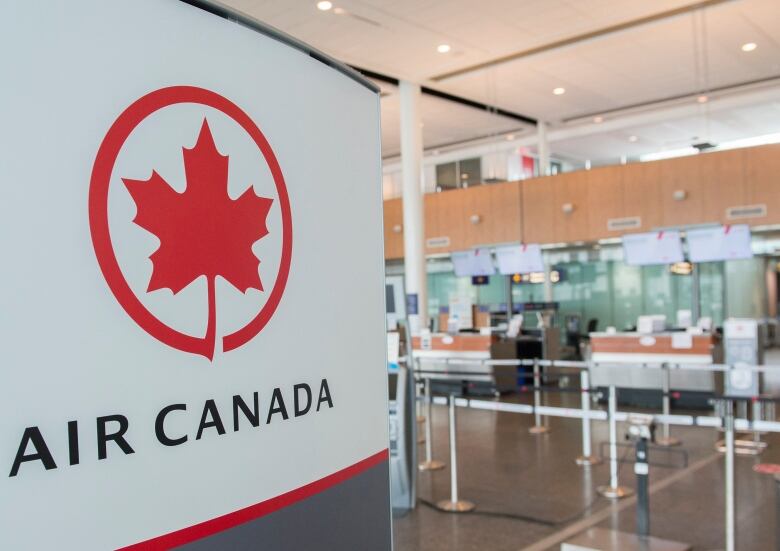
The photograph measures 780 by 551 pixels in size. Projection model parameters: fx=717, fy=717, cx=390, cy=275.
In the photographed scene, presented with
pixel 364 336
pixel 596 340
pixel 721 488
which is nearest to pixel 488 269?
pixel 596 340

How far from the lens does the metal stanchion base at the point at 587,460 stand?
6.67 m

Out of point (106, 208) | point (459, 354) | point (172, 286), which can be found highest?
point (106, 208)

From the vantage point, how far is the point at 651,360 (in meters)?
9.59

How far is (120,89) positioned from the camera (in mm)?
996

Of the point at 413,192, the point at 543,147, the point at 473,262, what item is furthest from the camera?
the point at 543,147

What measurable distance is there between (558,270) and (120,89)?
52.6 feet

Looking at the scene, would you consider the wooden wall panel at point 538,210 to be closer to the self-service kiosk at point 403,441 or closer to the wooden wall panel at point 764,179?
the wooden wall panel at point 764,179

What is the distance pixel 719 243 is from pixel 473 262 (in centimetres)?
434

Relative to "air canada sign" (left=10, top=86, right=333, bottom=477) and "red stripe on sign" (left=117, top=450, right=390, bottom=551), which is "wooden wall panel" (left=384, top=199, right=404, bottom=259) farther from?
"air canada sign" (left=10, top=86, right=333, bottom=477)

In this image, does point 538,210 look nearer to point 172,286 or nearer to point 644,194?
point 644,194

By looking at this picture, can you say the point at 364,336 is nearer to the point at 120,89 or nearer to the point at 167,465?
the point at 167,465

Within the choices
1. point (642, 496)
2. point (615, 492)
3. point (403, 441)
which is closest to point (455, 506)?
point (403, 441)

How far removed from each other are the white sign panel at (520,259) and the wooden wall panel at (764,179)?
3356 millimetres

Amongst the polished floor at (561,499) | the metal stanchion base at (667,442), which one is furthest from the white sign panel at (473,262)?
the metal stanchion base at (667,442)
